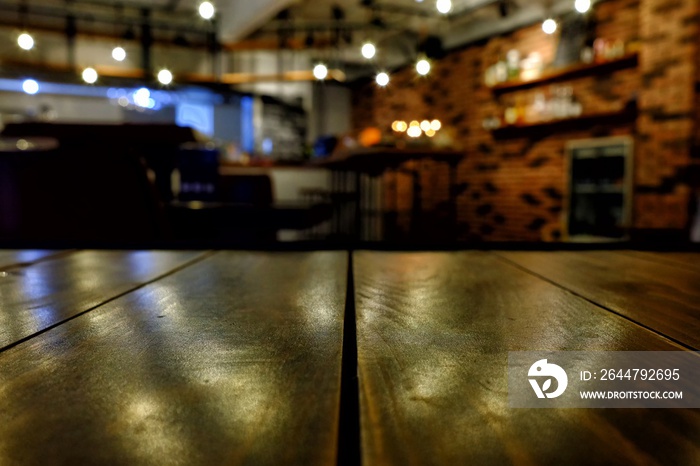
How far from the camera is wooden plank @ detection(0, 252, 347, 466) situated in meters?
0.24

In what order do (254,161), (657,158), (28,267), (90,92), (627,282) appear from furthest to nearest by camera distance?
(90,92), (254,161), (657,158), (28,267), (627,282)

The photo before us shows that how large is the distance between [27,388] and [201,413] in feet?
0.43

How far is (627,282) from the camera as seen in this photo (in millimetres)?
694

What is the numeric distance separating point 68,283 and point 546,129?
5.22m

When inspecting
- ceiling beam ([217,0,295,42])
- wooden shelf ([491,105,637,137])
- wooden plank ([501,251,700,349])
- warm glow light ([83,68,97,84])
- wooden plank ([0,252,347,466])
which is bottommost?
wooden plank ([0,252,347,466])

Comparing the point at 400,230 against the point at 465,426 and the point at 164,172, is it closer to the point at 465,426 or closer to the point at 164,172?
the point at 164,172

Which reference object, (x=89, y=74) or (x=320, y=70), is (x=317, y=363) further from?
(x=89, y=74)

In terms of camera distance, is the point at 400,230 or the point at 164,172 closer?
the point at 164,172

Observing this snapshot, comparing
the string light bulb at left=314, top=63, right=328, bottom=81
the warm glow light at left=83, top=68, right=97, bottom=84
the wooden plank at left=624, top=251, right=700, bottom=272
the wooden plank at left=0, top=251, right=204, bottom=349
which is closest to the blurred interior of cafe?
the warm glow light at left=83, top=68, right=97, bottom=84

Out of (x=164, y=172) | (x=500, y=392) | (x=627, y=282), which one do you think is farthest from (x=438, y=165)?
(x=500, y=392)

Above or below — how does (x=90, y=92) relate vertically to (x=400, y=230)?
above

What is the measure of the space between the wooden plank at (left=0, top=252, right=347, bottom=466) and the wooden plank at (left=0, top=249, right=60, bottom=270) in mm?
455

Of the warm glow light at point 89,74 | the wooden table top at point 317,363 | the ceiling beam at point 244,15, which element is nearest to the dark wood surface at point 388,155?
the ceiling beam at point 244,15

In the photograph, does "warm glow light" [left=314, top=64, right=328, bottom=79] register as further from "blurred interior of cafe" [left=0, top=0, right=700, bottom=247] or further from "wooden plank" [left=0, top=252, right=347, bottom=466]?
"wooden plank" [left=0, top=252, right=347, bottom=466]
